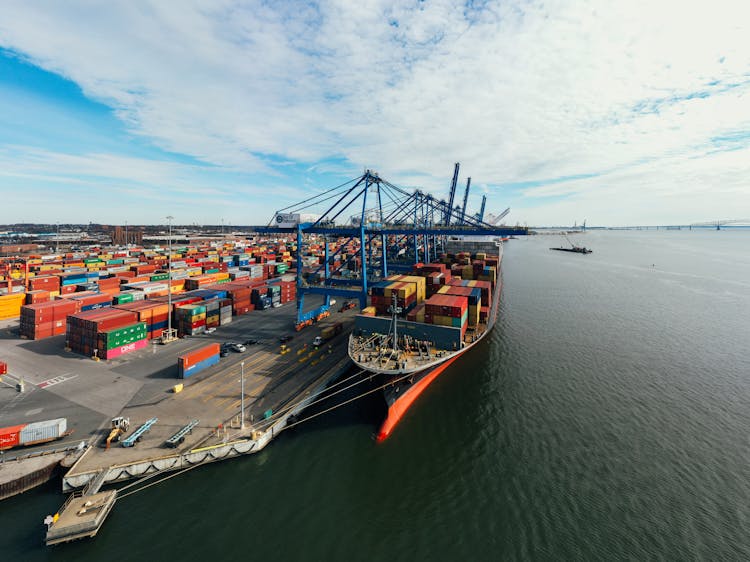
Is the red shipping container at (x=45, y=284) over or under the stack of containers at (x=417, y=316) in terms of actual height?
over

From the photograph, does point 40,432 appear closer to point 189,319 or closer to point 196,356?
point 196,356

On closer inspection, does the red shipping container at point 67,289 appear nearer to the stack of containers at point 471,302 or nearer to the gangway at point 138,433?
the gangway at point 138,433

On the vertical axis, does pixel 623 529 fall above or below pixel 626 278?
below

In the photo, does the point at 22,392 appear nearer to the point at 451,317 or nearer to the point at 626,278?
the point at 451,317

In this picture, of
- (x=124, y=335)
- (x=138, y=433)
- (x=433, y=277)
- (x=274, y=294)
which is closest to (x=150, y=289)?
(x=124, y=335)

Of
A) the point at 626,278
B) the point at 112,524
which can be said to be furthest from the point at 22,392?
the point at 626,278

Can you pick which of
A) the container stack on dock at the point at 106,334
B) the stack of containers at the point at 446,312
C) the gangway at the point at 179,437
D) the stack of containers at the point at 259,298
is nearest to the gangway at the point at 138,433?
the gangway at the point at 179,437

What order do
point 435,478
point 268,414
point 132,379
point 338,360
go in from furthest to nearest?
point 338,360 → point 132,379 → point 268,414 → point 435,478

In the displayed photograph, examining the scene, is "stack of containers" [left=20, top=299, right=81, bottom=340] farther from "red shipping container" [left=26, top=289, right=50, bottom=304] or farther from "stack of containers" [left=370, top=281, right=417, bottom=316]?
"stack of containers" [left=370, top=281, right=417, bottom=316]
